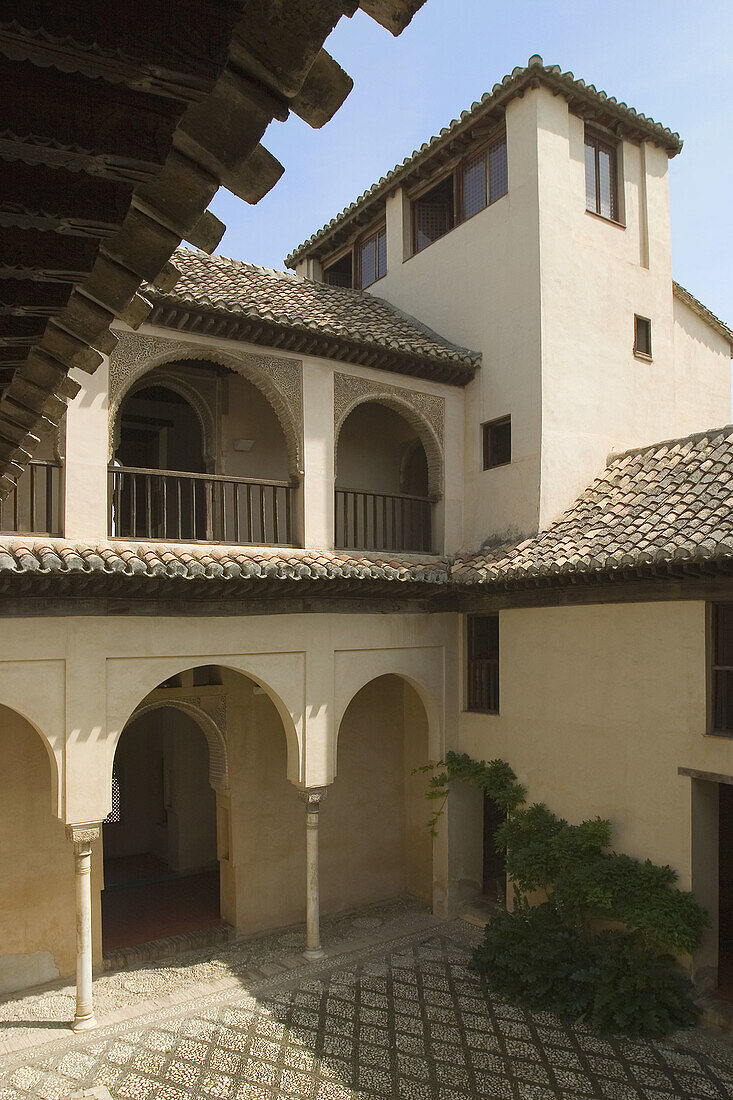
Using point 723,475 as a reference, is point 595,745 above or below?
below

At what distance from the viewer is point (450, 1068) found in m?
7.38

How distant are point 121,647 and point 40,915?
11.4 feet

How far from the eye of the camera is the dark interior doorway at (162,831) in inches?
458

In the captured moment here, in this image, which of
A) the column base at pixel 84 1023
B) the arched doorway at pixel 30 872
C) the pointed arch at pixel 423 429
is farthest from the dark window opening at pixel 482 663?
the column base at pixel 84 1023

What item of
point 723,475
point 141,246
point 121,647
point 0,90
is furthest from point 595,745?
point 0,90

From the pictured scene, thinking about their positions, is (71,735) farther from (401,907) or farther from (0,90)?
(0,90)

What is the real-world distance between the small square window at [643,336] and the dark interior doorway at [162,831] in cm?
930

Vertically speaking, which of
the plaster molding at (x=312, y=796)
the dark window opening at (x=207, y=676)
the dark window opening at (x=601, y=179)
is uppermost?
the dark window opening at (x=601, y=179)

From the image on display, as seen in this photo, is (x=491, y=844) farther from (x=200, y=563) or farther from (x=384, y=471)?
(x=200, y=563)

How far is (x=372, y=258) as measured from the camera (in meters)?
14.4

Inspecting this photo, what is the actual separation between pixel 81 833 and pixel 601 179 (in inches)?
425

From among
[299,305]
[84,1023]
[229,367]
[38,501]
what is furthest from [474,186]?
[84,1023]

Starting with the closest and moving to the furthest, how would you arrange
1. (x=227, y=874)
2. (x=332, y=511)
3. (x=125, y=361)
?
(x=125, y=361) → (x=332, y=511) → (x=227, y=874)

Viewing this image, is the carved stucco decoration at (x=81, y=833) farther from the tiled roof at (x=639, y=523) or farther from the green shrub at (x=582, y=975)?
the tiled roof at (x=639, y=523)
